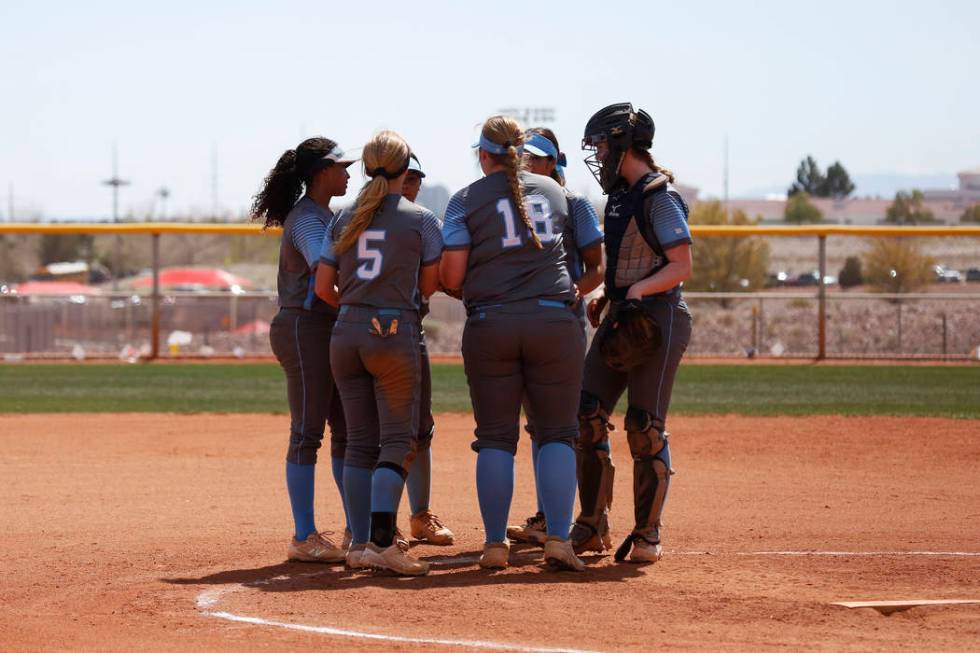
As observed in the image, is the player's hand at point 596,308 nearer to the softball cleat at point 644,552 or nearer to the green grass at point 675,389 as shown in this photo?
the softball cleat at point 644,552

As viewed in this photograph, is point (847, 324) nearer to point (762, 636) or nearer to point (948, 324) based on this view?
point (948, 324)

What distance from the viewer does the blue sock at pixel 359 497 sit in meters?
6.10

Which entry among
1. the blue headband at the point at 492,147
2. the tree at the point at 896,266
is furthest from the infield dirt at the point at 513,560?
the tree at the point at 896,266

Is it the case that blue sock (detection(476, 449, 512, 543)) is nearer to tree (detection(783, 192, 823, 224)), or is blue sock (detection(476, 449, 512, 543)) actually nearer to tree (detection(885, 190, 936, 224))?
tree (detection(885, 190, 936, 224))

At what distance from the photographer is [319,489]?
9.18 metres

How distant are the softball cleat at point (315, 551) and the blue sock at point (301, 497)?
41 millimetres

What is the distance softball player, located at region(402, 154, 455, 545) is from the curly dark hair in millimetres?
517

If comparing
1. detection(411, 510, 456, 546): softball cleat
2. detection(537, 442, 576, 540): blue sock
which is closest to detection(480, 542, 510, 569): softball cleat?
detection(537, 442, 576, 540): blue sock

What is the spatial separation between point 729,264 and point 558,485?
722 inches

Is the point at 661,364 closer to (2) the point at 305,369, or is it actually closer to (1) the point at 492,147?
(1) the point at 492,147

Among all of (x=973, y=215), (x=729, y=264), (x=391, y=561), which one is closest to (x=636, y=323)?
(x=391, y=561)

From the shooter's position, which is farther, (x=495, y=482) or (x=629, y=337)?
(x=629, y=337)

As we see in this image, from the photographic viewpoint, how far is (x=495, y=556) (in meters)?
6.09

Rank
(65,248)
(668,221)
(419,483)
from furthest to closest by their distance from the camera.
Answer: (65,248) < (419,483) < (668,221)
